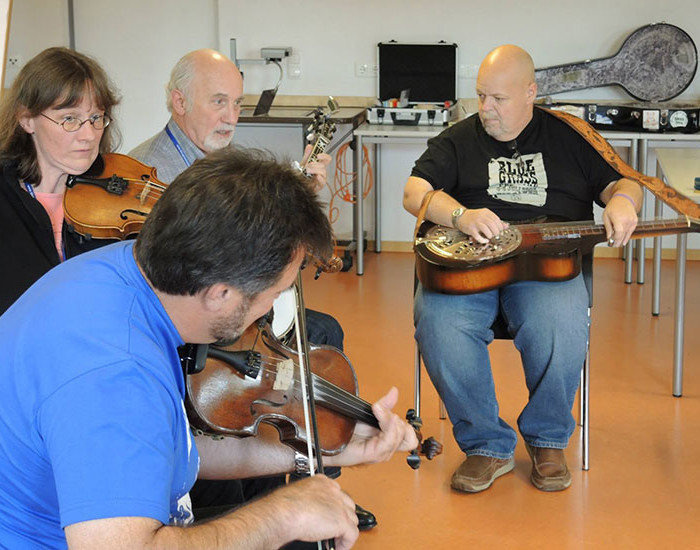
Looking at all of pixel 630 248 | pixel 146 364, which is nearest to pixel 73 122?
pixel 146 364

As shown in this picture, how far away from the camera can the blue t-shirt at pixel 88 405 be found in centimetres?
102

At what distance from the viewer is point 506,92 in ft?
9.59

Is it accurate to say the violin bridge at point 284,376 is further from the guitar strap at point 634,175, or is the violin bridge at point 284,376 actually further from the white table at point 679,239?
the white table at point 679,239

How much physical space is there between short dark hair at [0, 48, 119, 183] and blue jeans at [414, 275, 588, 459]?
118cm

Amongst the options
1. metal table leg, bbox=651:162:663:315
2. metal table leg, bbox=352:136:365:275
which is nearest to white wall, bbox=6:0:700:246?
metal table leg, bbox=352:136:365:275

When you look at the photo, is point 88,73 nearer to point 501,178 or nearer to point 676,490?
point 501,178

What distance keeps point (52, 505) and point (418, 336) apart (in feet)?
5.87

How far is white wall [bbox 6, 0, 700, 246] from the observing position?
5289 millimetres

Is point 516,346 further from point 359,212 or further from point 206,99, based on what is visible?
point 359,212

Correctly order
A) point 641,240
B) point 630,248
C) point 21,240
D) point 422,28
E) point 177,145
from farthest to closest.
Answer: point 422,28
point 630,248
point 641,240
point 177,145
point 21,240

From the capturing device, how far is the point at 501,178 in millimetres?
2955

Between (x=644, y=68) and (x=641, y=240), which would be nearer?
(x=641, y=240)

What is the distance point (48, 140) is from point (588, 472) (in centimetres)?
179

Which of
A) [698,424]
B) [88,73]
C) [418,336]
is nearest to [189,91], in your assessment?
[88,73]
